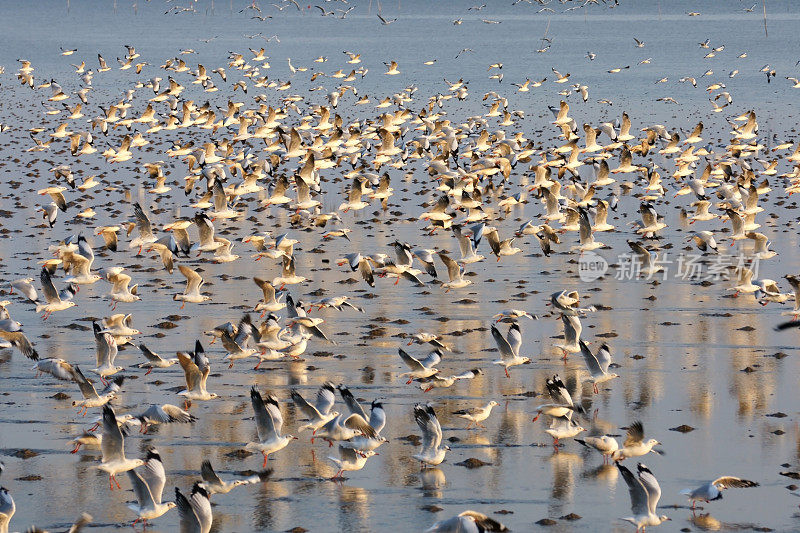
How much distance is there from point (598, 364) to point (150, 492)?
25.2 feet

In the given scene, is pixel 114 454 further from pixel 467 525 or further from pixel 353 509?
pixel 467 525

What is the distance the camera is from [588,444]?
1559cm

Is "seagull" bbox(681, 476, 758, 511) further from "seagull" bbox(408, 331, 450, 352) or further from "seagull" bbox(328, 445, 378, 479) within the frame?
"seagull" bbox(408, 331, 450, 352)

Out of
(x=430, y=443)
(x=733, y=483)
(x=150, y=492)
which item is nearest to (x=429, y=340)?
(x=430, y=443)

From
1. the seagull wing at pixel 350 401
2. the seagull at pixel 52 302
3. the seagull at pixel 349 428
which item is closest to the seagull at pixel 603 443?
the seagull at pixel 349 428

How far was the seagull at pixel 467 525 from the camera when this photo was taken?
1198cm

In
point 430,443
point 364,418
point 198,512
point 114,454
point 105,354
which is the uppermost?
point 105,354

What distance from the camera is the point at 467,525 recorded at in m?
12.0

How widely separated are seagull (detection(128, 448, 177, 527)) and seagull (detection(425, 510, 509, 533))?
304cm

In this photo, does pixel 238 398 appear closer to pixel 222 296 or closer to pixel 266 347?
pixel 266 347

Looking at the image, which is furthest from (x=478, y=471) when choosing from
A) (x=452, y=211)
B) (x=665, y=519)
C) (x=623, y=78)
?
(x=623, y=78)

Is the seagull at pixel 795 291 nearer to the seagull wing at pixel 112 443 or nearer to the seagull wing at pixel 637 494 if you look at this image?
the seagull wing at pixel 637 494

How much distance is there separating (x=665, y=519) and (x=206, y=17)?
163 meters

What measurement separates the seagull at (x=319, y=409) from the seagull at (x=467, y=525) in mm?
3686
